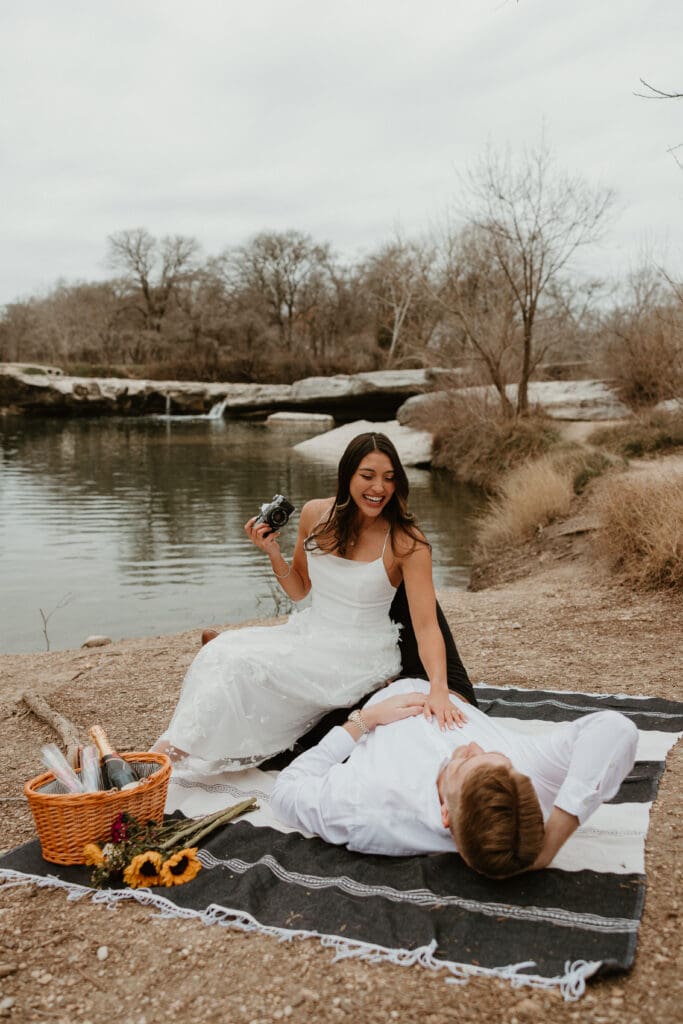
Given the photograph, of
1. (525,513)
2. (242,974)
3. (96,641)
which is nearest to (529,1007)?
(242,974)

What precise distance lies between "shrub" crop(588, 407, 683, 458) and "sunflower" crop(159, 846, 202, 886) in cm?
1454

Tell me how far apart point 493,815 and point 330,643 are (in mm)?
1438

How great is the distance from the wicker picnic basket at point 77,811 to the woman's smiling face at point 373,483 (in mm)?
1410

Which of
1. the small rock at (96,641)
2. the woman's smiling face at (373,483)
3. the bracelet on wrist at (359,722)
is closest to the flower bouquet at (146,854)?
the bracelet on wrist at (359,722)

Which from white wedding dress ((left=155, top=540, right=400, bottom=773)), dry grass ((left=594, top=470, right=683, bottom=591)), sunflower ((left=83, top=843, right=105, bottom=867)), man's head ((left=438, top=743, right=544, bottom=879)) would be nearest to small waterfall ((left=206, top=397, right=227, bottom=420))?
dry grass ((left=594, top=470, right=683, bottom=591))

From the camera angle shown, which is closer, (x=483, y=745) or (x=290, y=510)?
(x=483, y=745)

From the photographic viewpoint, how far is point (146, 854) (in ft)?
9.88

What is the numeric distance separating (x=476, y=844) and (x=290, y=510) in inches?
69.3

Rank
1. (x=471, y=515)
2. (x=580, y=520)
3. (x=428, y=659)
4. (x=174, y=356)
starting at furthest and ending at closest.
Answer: (x=174, y=356) < (x=471, y=515) < (x=580, y=520) < (x=428, y=659)

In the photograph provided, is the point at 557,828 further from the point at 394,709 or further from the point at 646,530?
the point at 646,530

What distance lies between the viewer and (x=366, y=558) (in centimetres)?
395

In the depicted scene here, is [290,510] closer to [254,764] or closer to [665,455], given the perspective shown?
[254,764]

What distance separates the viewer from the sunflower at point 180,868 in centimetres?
300

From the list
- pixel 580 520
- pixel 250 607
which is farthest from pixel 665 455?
pixel 250 607
